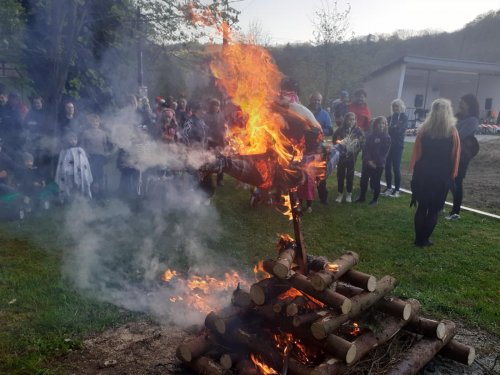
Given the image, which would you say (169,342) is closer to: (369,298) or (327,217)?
(369,298)

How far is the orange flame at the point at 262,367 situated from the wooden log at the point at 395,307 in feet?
4.20

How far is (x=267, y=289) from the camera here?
3.78m

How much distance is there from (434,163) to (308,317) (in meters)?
4.57

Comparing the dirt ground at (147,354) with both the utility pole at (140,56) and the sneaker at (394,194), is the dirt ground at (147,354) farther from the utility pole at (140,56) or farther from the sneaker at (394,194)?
the utility pole at (140,56)

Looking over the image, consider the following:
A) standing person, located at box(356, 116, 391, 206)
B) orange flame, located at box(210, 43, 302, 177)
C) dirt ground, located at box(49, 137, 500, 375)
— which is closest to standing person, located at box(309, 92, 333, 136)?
standing person, located at box(356, 116, 391, 206)

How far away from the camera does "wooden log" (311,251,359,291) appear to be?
357cm

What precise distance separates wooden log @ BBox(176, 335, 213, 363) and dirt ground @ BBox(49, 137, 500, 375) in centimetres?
18

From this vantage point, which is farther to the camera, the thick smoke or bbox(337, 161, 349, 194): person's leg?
bbox(337, 161, 349, 194): person's leg

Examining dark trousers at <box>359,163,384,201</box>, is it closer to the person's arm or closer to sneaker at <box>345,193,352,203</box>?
sneaker at <box>345,193,352,203</box>

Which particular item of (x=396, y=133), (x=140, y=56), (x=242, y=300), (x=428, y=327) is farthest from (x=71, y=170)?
(x=396, y=133)

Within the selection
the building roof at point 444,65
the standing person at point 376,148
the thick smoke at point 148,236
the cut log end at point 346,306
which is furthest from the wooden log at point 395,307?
the building roof at point 444,65

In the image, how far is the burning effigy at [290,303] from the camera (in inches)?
138

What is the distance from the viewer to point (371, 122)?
33.1 feet

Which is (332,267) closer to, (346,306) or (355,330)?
(346,306)
